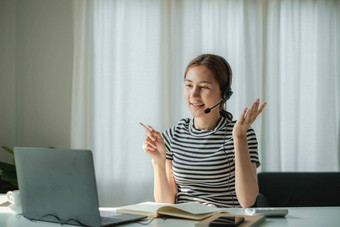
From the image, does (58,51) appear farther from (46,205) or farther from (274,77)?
(46,205)

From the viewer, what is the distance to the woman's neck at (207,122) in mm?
2016

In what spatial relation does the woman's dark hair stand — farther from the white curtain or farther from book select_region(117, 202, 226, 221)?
the white curtain

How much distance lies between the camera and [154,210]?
4.97ft

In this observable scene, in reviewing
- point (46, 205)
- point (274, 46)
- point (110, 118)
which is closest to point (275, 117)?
point (274, 46)

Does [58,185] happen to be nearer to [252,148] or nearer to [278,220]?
[278,220]

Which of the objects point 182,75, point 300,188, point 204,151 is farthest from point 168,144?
point 300,188

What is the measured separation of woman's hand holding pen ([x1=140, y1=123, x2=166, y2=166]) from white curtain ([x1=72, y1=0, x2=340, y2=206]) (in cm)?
183

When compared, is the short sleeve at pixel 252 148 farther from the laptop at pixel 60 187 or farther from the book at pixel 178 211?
the laptop at pixel 60 187

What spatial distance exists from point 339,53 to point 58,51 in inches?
105

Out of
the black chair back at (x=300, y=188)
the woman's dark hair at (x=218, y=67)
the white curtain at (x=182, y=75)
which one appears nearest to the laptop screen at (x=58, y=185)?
the woman's dark hair at (x=218, y=67)

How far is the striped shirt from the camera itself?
1.88 m

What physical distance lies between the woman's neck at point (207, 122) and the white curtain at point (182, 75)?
169 cm

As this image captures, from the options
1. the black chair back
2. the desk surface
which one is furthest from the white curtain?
the desk surface

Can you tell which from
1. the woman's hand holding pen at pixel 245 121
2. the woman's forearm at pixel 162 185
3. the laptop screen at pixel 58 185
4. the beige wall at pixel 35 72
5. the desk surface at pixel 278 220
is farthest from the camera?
the beige wall at pixel 35 72
